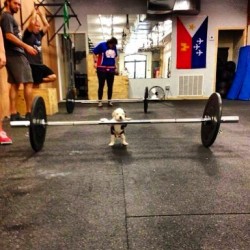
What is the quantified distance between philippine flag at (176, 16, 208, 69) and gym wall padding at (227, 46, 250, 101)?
0.79 metres

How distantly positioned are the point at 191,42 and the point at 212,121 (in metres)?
4.70

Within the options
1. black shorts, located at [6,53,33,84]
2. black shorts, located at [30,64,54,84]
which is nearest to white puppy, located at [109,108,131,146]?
black shorts, located at [6,53,33,84]

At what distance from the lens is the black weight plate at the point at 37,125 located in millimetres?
1750

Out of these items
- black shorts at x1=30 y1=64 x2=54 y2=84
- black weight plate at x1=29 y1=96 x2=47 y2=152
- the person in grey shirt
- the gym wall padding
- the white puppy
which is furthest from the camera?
the gym wall padding

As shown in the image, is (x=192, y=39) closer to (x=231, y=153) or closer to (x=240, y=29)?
(x=240, y=29)

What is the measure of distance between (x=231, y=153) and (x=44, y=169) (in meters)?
1.28

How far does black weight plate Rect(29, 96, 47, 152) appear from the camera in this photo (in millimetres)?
1750

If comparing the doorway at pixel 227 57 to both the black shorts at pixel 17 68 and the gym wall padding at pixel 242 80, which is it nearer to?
the gym wall padding at pixel 242 80

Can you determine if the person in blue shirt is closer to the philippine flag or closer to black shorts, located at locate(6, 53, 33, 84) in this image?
black shorts, located at locate(6, 53, 33, 84)

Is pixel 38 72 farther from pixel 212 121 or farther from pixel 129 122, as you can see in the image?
pixel 212 121

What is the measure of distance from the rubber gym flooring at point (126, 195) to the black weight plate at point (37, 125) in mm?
84

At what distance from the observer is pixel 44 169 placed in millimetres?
1608

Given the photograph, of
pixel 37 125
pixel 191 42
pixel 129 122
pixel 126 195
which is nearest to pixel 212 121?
pixel 129 122

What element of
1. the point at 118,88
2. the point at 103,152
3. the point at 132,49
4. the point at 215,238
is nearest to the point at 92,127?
the point at 103,152
